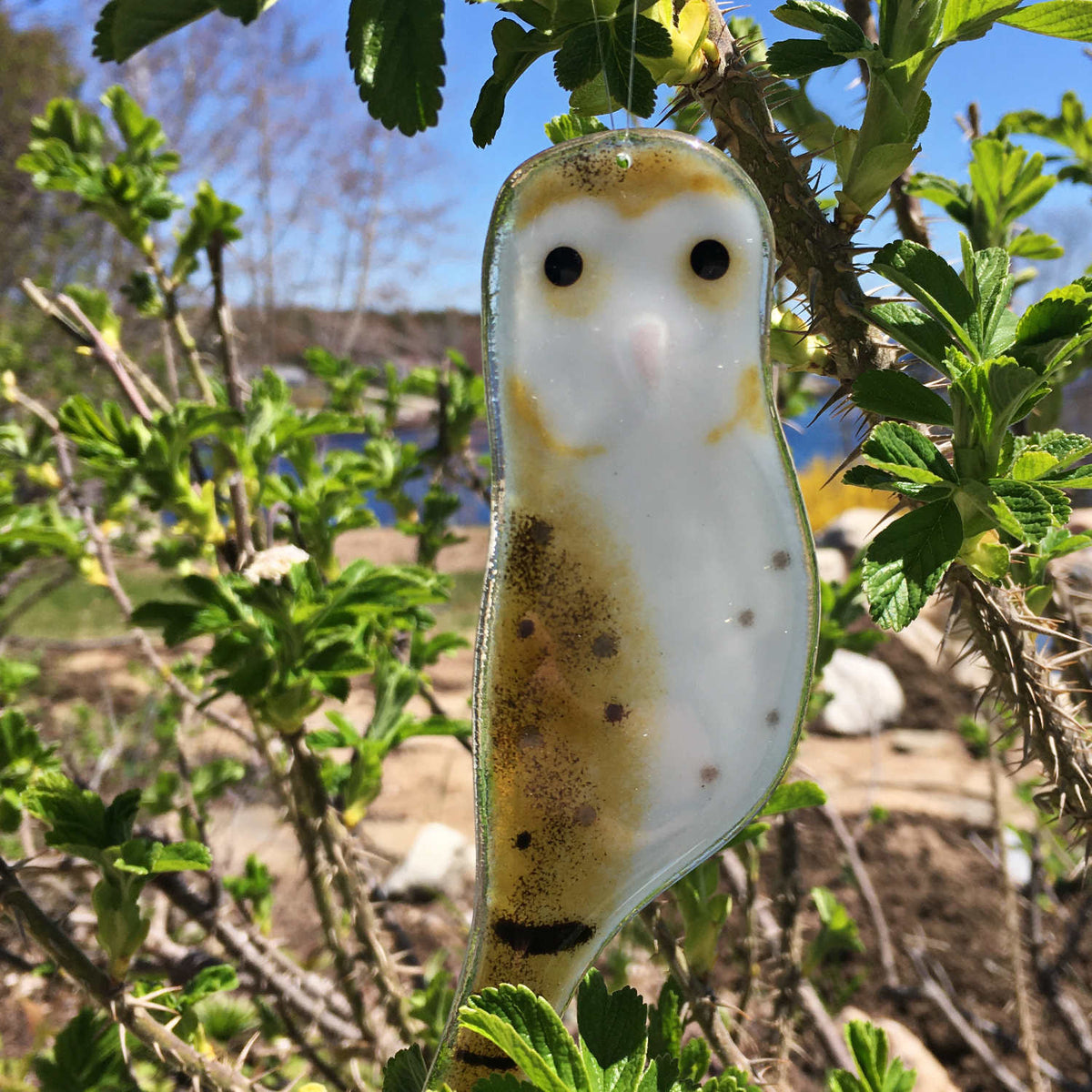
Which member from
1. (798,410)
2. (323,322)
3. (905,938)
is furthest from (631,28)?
(323,322)

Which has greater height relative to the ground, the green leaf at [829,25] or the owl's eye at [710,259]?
the green leaf at [829,25]

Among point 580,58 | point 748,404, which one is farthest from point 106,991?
point 580,58

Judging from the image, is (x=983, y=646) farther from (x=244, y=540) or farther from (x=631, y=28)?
(x=244, y=540)

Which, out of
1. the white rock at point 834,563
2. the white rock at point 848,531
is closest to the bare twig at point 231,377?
the white rock at point 834,563

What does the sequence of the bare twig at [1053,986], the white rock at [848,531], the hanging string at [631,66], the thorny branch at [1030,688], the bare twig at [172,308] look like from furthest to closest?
the white rock at [848,531], the bare twig at [1053,986], the bare twig at [172,308], the thorny branch at [1030,688], the hanging string at [631,66]

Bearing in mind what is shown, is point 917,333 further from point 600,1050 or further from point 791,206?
point 600,1050

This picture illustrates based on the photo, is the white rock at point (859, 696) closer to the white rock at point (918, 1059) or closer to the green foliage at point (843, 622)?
the white rock at point (918, 1059)

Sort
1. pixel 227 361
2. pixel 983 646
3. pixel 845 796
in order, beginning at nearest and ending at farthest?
pixel 983 646
pixel 227 361
pixel 845 796
